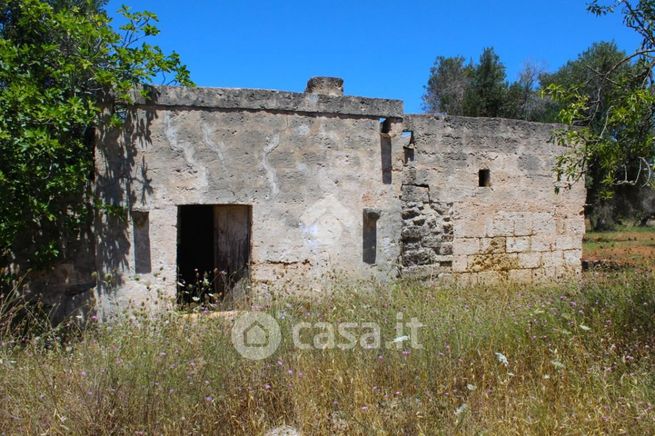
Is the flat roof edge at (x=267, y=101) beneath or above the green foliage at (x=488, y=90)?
beneath

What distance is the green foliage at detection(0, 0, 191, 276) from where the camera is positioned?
571 centimetres

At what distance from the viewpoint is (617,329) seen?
5098 mm

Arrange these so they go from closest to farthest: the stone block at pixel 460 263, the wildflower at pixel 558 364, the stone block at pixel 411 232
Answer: the wildflower at pixel 558 364, the stone block at pixel 411 232, the stone block at pixel 460 263

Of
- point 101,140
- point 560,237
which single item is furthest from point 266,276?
point 560,237

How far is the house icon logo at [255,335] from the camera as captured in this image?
4.65m

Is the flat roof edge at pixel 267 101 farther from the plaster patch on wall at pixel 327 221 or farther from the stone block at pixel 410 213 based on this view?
the stone block at pixel 410 213

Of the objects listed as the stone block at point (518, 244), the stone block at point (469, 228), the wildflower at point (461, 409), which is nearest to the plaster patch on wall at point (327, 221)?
the stone block at point (469, 228)

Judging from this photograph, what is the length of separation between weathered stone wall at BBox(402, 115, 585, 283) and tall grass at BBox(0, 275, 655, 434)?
290cm

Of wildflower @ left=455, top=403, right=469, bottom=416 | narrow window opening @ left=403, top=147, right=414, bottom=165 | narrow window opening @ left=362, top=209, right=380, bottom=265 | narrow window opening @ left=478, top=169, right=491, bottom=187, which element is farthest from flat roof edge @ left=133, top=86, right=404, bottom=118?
wildflower @ left=455, top=403, right=469, bottom=416

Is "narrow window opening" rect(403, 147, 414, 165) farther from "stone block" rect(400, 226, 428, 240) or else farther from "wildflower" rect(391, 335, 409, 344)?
"wildflower" rect(391, 335, 409, 344)

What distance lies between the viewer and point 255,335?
5020 mm

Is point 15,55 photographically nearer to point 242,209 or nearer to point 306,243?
point 242,209

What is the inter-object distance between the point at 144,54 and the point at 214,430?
443 centimetres

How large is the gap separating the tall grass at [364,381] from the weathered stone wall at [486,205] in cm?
290
